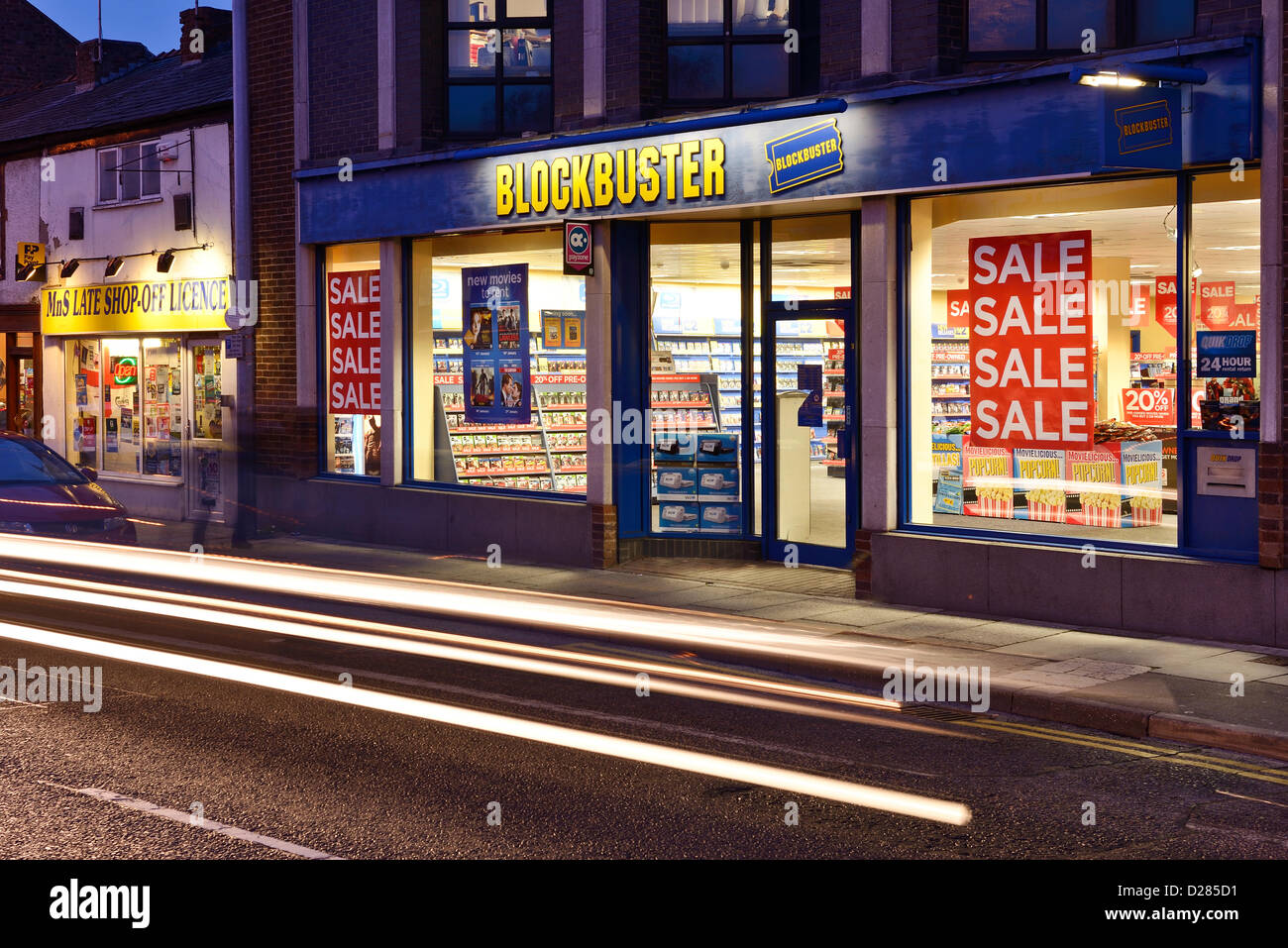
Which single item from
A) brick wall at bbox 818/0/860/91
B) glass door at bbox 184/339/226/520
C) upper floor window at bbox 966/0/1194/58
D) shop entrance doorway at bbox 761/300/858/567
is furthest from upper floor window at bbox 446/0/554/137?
glass door at bbox 184/339/226/520

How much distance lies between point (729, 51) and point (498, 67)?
3328mm

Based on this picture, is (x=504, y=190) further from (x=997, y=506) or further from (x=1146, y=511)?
(x=1146, y=511)

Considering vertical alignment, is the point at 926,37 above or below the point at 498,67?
below

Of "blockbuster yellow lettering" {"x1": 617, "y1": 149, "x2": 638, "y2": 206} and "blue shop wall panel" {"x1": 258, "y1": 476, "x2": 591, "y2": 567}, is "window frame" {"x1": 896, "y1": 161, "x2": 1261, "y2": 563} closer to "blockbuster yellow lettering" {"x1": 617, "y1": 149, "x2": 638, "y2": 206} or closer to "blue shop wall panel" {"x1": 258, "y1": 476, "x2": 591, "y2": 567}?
"blockbuster yellow lettering" {"x1": 617, "y1": 149, "x2": 638, "y2": 206}

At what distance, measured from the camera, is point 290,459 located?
801 inches

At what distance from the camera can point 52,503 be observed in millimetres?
16969

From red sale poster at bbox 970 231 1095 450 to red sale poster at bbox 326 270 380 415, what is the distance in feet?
28.9

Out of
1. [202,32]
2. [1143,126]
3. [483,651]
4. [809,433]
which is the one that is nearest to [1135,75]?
[1143,126]

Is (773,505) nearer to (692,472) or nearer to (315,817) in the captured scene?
(692,472)

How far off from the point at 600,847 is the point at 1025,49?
9392mm

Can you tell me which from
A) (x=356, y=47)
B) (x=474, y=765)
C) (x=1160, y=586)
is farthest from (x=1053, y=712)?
(x=356, y=47)

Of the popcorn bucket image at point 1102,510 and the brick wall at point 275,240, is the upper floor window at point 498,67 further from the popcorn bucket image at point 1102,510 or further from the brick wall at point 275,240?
the popcorn bucket image at point 1102,510

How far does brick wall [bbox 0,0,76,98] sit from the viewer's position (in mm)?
34156

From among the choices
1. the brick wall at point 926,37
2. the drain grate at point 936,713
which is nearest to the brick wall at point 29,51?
the brick wall at point 926,37
